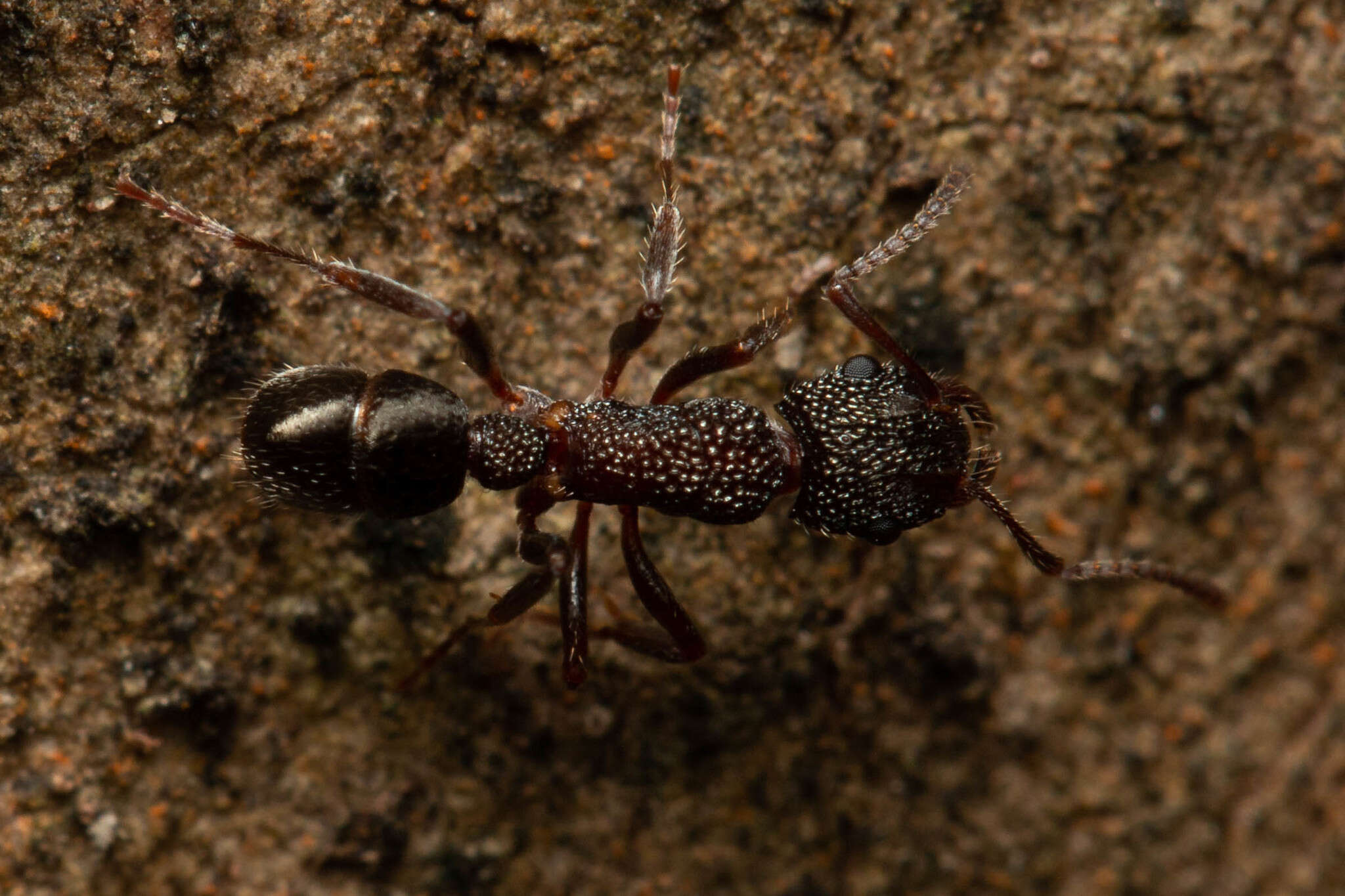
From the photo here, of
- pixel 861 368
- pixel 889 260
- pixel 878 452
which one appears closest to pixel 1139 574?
pixel 878 452

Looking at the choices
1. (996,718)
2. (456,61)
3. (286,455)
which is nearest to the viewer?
(286,455)

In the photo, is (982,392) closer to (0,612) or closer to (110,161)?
(110,161)

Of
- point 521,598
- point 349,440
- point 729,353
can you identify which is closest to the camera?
point 349,440

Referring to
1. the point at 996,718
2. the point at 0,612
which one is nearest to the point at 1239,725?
the point at 996,718

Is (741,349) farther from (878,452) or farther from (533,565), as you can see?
(533,565)

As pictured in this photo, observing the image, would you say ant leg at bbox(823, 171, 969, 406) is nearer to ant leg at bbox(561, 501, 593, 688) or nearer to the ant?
the ant

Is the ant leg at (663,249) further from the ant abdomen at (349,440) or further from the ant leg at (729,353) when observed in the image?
Answer: the ant abdomen at (349,440)

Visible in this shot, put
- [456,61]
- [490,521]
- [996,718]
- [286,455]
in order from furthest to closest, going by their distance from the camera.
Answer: [996,718] < [490,521] < [456,61] < [286,455]
